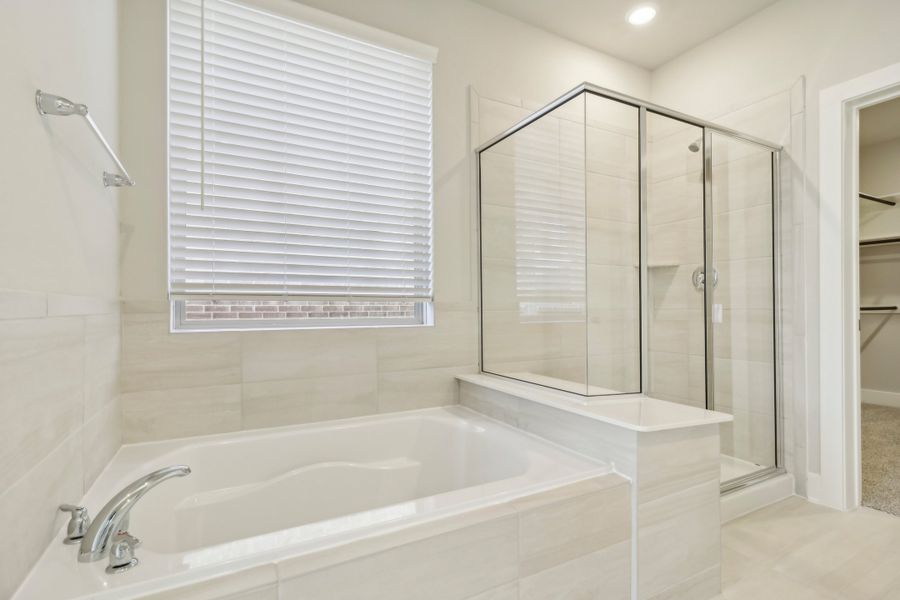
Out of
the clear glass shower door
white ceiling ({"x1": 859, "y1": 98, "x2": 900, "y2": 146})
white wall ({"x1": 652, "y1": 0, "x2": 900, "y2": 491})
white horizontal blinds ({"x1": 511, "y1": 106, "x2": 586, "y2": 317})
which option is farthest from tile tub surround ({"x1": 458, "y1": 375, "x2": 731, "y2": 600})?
white ceiling ({"x1": 859, "y1": 98, "x2": 900, "y2": 146})

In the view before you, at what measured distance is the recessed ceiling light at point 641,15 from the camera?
2.44m

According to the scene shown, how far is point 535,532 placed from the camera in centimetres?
118

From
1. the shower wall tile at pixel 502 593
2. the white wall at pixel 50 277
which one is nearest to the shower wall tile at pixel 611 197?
the shower wall tile at pixel 502 593

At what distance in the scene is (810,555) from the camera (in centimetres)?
174

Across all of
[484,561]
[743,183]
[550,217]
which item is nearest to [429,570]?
[484,561]

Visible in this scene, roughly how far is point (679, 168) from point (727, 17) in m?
1.08

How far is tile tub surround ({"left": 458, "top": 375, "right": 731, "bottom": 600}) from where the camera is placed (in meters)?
1.34

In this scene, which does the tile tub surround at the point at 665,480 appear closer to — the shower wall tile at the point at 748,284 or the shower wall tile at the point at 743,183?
the shower wall tile at the point at 748,284

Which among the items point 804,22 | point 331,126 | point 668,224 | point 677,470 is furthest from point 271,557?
point 804,22

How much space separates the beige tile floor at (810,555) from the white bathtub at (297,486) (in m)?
0.83

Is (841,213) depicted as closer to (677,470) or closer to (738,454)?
(738,454)

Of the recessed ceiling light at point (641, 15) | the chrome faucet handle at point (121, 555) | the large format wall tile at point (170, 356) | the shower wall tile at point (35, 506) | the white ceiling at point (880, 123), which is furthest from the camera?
the white ceiling at point (880, 123)

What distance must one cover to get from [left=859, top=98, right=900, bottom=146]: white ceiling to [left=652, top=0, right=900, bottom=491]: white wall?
57.3 inches

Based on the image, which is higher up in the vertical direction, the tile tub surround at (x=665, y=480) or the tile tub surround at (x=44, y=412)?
the tile tub surround at (x=44, y=412)
